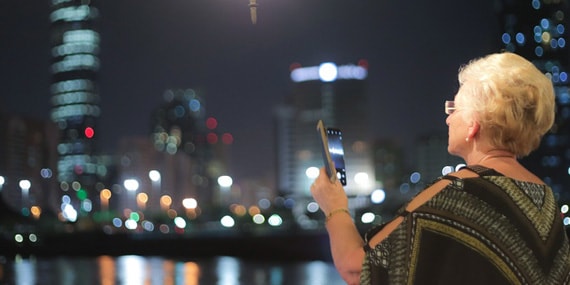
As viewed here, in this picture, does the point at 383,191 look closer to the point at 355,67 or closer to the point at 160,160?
the point at 355,67

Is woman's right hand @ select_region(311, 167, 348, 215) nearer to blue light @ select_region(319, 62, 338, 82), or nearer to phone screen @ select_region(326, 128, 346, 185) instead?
phone screen @ select_region(326, 128, 346, 185)

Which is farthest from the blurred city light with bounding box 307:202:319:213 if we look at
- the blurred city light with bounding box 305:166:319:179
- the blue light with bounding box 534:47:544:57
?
the blurred city light with bounding box 305:166:319:179

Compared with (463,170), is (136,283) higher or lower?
lower

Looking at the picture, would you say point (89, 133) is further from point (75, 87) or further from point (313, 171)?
point (313, 171)

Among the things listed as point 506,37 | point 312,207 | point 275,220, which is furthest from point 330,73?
point 275,220

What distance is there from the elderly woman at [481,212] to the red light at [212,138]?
16267 centimetres

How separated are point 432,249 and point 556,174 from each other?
9946cm

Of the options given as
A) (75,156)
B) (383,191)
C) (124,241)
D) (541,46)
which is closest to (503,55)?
(124,241)

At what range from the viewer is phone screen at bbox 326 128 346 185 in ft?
6.53

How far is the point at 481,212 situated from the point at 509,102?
287 millimetres

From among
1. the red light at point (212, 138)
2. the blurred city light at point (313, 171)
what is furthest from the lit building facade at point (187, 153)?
the blurred city light at point (313, 171)

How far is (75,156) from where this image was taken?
14538cm

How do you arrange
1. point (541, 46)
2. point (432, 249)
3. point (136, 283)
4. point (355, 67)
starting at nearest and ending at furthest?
point (432, 249) → point (136, 283) → point (541, 46) → point (355, 67)

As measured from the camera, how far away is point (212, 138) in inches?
6535
